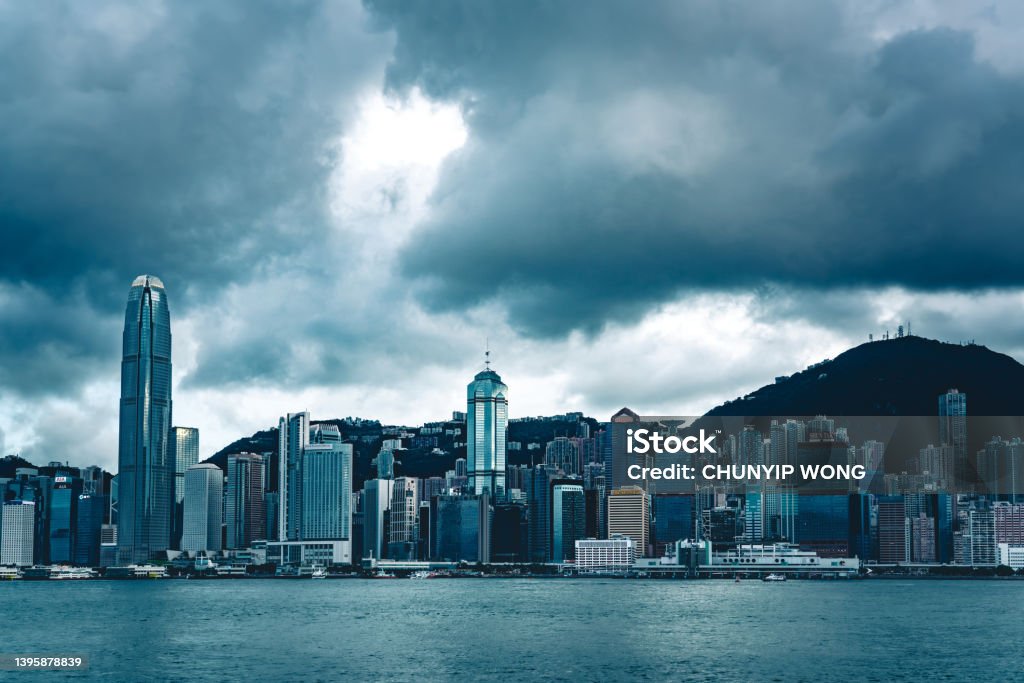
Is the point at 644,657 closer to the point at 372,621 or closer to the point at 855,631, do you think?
the point at 855,631

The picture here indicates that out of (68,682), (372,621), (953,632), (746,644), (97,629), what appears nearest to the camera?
(68,682)

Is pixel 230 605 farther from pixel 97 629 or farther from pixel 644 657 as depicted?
pixel 644 657

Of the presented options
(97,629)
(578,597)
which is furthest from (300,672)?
(578,597)

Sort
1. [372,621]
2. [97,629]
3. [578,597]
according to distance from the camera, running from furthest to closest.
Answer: [578,597], [372,621], [97,629]

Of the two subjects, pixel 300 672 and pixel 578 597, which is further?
pixel 578 597

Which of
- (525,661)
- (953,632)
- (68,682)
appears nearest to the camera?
(68,682)

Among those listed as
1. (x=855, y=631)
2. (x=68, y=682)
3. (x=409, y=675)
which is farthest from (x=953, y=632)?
(x=68, y=682)
